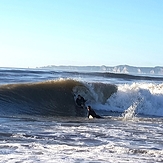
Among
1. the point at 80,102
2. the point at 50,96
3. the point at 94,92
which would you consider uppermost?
the point at 94,92

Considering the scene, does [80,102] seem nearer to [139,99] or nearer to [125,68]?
[139,99]

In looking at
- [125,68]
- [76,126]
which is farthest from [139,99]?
[125,68]

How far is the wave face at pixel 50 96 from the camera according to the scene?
1972 centimetres

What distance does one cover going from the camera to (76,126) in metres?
14.4

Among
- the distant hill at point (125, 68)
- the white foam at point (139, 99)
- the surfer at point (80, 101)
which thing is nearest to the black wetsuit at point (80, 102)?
the surfer at point (80, 101)

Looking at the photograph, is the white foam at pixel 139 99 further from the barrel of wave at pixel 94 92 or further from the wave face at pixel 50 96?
the wave face at pixel 50 96

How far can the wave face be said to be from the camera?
1972 cm

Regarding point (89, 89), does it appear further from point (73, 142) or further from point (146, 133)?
point (73, 142)

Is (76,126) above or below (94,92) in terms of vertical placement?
below

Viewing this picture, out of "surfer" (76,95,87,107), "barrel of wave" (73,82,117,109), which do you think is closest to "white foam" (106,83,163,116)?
"barrel of wave" (73,82,117,109)

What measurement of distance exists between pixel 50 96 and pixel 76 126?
854 cm

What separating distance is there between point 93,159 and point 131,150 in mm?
1528

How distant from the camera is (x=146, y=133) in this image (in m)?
13.0

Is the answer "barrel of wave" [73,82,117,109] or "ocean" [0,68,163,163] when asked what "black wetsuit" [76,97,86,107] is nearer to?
"ocean" [0,68,163,163]
